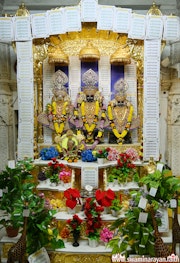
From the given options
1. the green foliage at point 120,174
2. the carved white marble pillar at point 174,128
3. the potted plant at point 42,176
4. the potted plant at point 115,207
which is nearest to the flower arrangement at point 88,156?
the green foliage at point 120,174

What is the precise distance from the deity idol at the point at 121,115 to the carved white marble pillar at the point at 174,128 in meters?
0.93

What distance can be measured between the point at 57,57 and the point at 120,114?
165 centimetres

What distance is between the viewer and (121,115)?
5.85 metres

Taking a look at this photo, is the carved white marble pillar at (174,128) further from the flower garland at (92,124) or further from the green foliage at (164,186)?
the green foliage at (164,186)

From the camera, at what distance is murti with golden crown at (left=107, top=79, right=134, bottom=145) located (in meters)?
5.83

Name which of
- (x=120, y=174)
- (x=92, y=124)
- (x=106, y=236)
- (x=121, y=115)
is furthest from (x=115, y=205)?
(x=121, y=115)

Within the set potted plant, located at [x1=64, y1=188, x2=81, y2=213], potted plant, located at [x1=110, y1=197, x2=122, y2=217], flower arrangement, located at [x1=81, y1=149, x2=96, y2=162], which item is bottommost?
potted plant, located at [x1=110, y1=197, x2=122, y2=217]

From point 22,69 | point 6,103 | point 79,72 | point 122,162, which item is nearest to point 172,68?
point 79,72

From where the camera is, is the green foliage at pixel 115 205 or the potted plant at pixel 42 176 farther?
the potted plant at pixel 42 176

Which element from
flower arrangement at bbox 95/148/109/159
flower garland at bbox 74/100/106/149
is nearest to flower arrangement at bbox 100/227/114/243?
flower arrangement at bbox 95/148/109/159

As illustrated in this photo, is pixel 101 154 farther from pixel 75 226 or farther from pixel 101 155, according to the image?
pixel 75 226

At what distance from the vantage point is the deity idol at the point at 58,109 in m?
5.88

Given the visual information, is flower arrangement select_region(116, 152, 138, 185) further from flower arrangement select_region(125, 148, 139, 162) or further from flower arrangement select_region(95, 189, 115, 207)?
flower arrangement select_region(95, 189, 115, 207)

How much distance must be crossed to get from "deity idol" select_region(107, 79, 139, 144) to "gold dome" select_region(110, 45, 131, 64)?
38 centimetres
